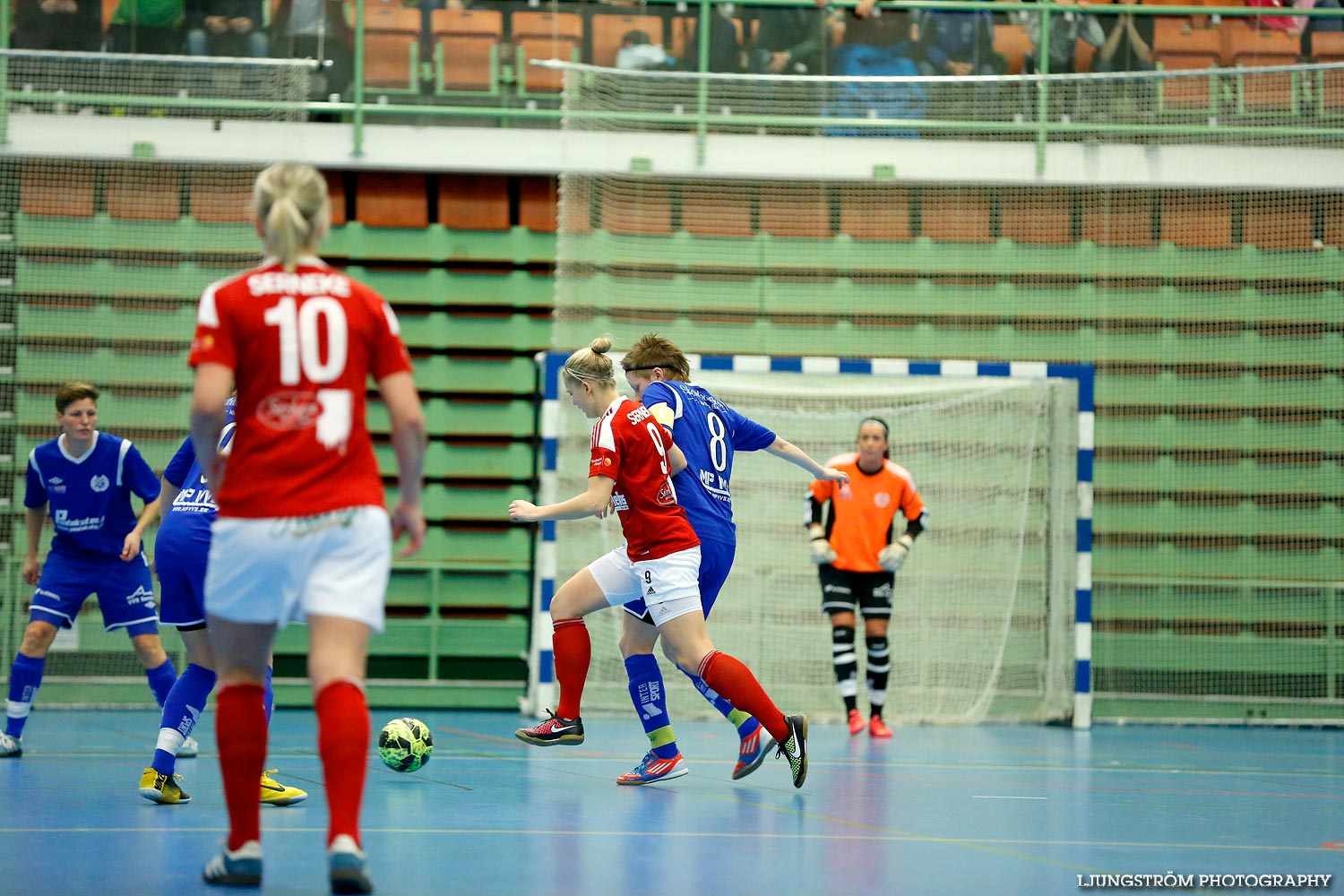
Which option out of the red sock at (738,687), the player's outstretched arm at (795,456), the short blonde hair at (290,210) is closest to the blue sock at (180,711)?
the red sock at (738,687)

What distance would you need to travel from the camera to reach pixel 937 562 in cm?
1006

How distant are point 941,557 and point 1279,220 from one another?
11.8 feet

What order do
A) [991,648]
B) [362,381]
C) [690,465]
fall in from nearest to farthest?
[362,381] → [690,465] → [991,648]

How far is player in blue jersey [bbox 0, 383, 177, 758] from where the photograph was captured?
6762 millimetres

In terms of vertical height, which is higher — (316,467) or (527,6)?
(527,6)

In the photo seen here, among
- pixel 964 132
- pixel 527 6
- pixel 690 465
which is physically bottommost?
pixel 690 465

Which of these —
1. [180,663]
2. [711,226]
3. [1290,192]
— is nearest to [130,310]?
[180,663]

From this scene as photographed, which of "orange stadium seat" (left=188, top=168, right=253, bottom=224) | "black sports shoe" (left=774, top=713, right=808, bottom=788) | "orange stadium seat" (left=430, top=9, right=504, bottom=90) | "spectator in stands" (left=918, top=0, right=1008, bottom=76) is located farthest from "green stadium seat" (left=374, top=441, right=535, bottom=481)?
"black sports shoe" (left=774, top=713, right=808, bottom=788)

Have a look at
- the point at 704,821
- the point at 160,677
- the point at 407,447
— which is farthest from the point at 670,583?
the point at 160,677

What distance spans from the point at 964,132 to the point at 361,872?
8.74 m

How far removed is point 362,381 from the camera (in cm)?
335

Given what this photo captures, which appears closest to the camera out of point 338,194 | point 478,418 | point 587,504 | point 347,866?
point 347,866

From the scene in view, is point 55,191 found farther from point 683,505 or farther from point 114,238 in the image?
point 683,505

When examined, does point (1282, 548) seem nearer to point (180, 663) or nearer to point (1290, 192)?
point (1290, 192)
